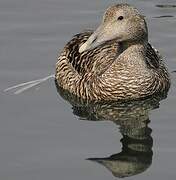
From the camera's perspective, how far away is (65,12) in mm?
14609

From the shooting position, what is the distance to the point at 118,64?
1217 cm

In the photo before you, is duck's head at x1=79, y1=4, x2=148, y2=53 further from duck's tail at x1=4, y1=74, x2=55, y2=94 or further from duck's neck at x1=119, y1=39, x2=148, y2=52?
duck's tail at x1=4, y1=74, x2=55, y2=94

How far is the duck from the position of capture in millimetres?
11633

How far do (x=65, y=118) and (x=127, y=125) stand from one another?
0.74m

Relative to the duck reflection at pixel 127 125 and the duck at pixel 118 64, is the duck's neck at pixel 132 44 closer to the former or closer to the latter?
the duck at pixel 118 64

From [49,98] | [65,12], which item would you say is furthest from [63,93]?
[65,12]

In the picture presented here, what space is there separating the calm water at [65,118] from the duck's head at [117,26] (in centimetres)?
87

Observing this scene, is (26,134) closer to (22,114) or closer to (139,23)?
(22,114)

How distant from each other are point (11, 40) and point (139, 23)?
251 cm

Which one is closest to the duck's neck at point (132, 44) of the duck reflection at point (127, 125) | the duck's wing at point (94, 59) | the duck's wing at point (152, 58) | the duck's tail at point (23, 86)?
the duck's wing at point (94, 59)

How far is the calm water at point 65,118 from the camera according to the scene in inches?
405

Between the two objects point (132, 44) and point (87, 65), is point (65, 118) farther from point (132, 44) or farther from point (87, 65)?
point (132, 44)

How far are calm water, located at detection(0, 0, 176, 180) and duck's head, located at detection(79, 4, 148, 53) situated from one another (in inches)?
34.3

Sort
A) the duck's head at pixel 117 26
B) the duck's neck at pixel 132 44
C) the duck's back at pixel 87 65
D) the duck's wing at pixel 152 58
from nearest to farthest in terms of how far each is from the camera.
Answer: the duck's head at pixel 117 26, the duck's neck at pixel 132 44, the duck's back at pixel 87 65, the duck's wing at pixel 152 58
